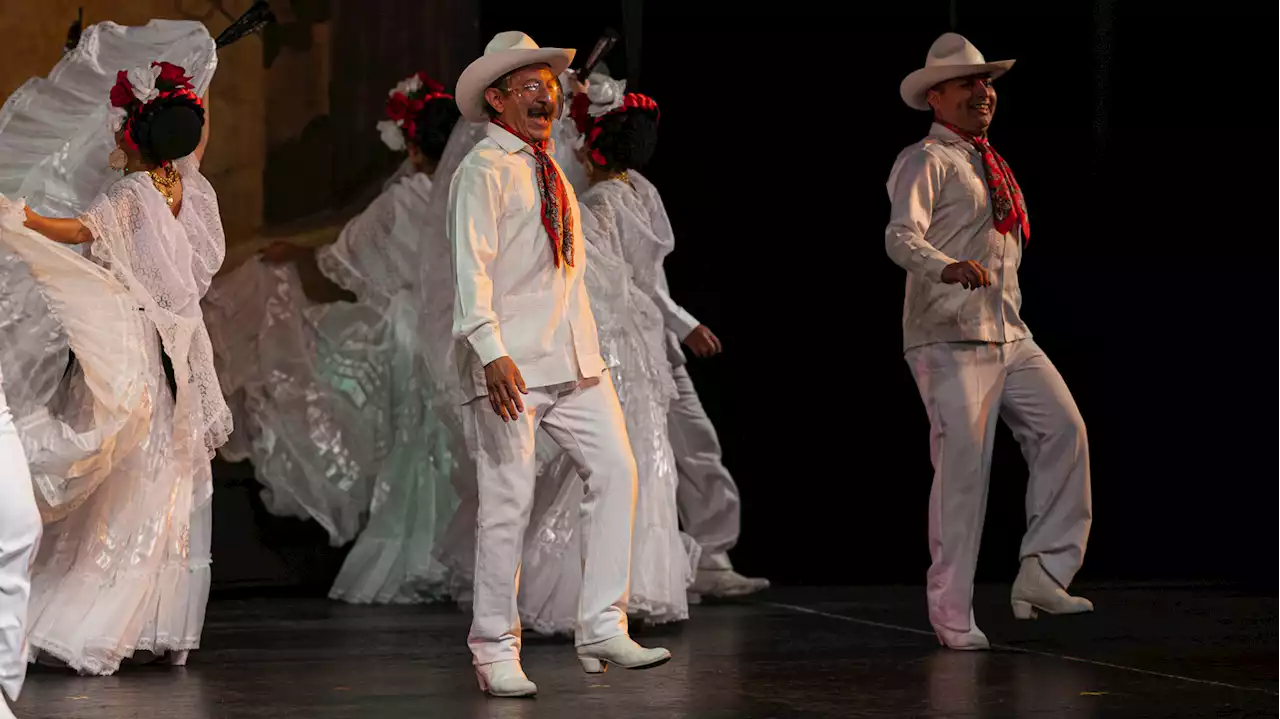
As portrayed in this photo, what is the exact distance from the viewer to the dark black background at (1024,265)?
8.00 m

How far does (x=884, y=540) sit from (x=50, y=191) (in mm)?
3934

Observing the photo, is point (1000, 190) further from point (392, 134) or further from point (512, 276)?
point (392, 134)

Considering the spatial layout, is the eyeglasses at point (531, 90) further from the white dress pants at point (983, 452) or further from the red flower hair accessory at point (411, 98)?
the red flower hair accessory at point (411, 98)

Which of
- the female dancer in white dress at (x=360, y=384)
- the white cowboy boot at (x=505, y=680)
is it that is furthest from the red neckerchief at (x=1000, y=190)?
the female dancer in white dress at (x=360, y=384)

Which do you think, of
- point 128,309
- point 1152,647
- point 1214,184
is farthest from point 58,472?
point 1214,184

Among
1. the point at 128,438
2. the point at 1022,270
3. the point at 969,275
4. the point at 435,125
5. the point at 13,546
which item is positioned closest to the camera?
the point at 13,546

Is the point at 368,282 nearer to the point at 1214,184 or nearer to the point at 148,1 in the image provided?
the point at 148,1

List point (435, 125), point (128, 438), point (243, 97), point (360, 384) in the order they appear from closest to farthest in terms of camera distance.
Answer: point (128, 438) → point (435, 125) → point (360, 384) → point (243, 97)

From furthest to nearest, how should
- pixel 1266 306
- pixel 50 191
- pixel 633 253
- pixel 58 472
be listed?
pixel 1266 306
pixel 633 253
pixel 50 191
pixel 58 472

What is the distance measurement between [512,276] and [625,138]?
1.83 m

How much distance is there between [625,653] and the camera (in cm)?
477

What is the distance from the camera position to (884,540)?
8.40 metres

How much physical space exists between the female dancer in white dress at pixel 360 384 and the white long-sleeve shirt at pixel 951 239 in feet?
8.24

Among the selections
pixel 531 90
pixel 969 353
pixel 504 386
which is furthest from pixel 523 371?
pixel 969 353
